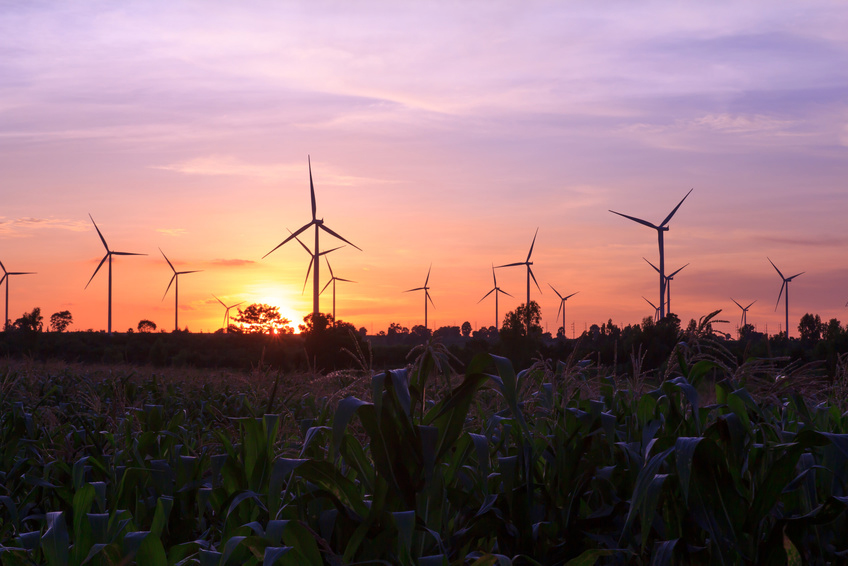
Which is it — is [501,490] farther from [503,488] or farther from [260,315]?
[260,315]

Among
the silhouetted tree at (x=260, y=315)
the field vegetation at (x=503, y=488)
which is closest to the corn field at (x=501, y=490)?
the field vegetation at (x=503, y=488)

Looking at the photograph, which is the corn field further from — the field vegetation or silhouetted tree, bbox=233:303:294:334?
silhouetted tree, bbox=233:303:294:334

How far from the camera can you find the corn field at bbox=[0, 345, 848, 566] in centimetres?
456

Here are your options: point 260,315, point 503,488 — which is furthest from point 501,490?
point 260,315

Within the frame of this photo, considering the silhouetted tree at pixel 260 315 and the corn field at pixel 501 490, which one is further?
the silhouetted tree at pixel 260 315

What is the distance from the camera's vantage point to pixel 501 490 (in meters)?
6.03

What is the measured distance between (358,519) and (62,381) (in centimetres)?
1879

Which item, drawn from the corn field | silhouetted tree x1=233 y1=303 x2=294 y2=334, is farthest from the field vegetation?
silhouetted tree x1=233 y1=303 x2=294 y2=334

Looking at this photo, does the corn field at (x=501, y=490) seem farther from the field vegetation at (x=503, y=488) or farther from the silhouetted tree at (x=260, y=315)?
the silhouetted tree at (x=260, y=315)

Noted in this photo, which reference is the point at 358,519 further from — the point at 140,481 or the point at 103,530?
the point at 140,481

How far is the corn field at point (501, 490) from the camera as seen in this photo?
4559 mm

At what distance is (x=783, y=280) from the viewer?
82.9 m

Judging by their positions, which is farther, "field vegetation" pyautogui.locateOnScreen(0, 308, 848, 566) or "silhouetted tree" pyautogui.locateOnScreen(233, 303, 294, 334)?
"silhouetted tree" pyautogui.locateOnScreen(233, 303, 294, 334)

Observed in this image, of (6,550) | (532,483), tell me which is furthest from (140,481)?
(532,483)
